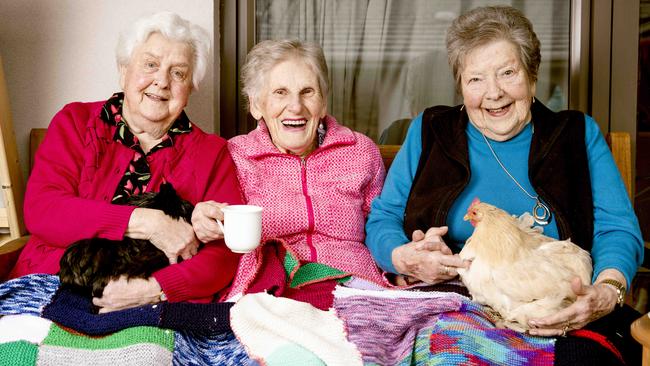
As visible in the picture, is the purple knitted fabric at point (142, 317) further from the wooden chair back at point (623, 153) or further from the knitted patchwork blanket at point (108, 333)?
the wooden chair back at point (623, 153)

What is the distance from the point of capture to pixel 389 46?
9.07 ft

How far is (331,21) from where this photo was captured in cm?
276

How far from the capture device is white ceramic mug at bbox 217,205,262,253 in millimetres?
1691

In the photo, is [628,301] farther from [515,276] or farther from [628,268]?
[515,276]

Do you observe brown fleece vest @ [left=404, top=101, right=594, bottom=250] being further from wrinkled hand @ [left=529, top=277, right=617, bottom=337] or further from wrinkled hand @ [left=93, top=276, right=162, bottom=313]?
wrinkled hand @ [left=93, top=276, right=162, bottom=313]

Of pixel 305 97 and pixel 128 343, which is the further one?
pixel 305 97

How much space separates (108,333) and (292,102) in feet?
2.99

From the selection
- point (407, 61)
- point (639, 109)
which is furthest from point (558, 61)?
point (407, 61)

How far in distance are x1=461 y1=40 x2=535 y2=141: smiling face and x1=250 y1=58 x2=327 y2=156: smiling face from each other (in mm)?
493

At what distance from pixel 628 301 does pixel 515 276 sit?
0.91 meters

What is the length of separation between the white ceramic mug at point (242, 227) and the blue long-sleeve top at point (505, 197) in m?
0.47

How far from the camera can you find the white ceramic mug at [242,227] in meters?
1.69

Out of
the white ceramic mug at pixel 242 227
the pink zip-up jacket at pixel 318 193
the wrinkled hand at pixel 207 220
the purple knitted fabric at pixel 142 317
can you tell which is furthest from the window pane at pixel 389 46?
the purple knitted fabric at pixel 142 317

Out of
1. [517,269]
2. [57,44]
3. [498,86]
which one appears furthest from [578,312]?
[57,44]
